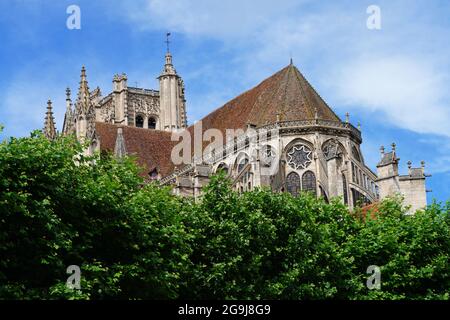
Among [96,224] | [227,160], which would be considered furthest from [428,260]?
[227,160]

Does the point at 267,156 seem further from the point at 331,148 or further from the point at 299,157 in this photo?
the point at 331,148

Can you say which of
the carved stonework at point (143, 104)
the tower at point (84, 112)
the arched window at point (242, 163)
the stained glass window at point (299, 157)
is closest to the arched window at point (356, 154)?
the stained glass window at point (299, 157)

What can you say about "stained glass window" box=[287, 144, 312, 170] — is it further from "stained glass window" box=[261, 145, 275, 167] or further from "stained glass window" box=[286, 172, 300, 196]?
"stained glass window" box=[261, 145, 275, 167]

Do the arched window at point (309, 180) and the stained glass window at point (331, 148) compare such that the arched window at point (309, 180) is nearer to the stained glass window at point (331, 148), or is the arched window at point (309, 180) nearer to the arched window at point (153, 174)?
the stained glass window at point (331, 148)

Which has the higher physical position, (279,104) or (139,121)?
(139,121)

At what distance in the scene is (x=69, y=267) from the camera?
21.8 metres

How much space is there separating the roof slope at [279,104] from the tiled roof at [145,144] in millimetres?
4859

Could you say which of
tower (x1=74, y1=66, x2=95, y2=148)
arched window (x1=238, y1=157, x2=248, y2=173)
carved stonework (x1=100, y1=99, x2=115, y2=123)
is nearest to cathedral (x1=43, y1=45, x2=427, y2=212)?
arched window (x1=238, y1=157, x2=248, y2=173)

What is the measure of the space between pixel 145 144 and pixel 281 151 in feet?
48.2

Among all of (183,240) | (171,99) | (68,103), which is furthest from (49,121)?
(183,240)

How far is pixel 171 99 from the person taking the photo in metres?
70.4

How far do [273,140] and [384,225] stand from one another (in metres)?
21.7

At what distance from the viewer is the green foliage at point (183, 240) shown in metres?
21.2
